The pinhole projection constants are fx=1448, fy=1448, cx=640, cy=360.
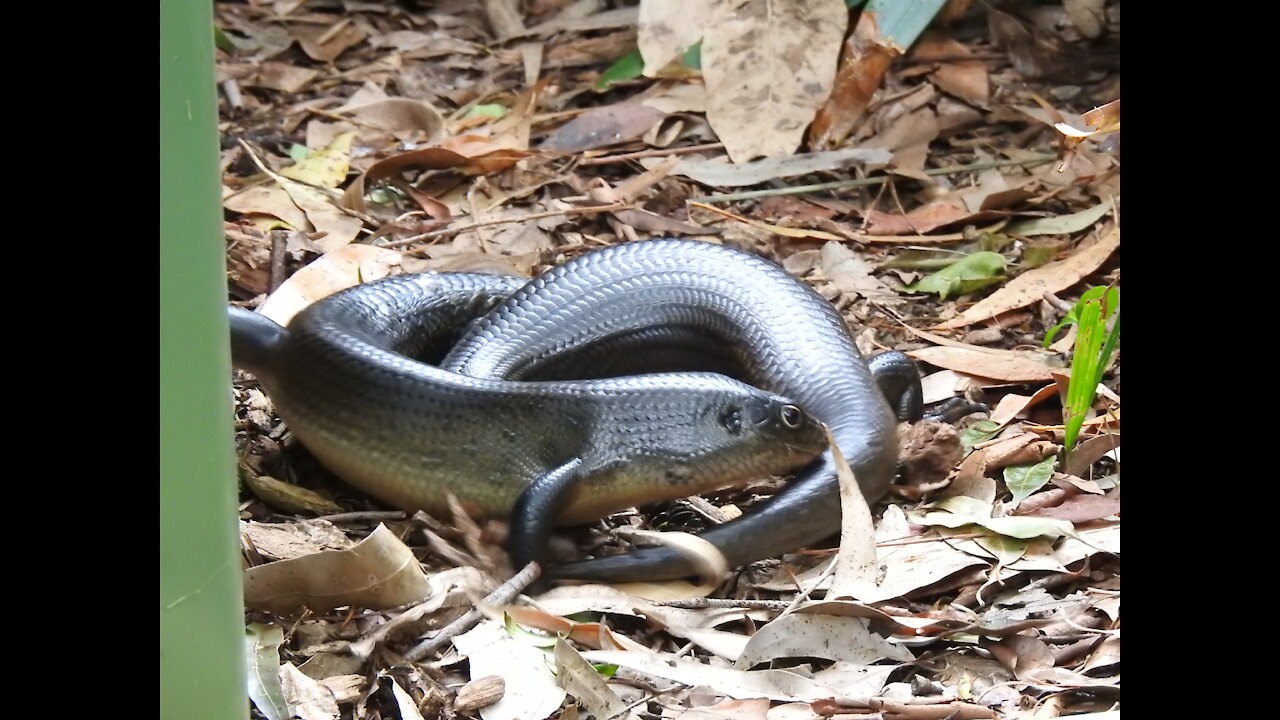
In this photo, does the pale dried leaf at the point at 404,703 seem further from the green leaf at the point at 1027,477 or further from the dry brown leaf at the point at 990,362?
the dry brown leaf at the point at 990,362

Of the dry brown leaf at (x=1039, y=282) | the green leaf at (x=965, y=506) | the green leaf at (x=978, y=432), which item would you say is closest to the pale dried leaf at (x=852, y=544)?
the green leaf at (x=965, y=506)

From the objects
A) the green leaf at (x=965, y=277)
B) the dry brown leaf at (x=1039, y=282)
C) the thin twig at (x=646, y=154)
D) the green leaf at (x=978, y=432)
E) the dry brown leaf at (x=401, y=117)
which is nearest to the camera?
the green leaf at (x=978, y=432)

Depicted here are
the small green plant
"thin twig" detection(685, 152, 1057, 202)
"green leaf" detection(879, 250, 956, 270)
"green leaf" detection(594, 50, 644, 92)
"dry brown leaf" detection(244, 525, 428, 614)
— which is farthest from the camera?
"green leaf" detection(594, 50, 644, 92)

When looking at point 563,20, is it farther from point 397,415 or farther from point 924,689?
point 924,689

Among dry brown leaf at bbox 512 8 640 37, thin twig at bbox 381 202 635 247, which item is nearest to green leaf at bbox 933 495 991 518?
thin twig at bbox 381 202 635 247

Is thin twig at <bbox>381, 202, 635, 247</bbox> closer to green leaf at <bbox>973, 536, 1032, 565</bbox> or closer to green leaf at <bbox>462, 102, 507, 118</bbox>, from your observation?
green leaf at <bbox>462, 102, 507, 118</bbox>
